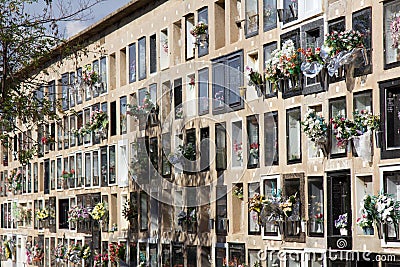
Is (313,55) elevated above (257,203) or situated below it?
above

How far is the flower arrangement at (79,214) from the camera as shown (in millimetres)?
39438

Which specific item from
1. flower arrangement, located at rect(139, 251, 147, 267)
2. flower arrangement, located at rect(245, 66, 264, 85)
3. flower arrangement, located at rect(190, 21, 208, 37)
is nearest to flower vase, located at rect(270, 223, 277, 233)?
flower arrangement, located at rect(245, 66, 264, 85)

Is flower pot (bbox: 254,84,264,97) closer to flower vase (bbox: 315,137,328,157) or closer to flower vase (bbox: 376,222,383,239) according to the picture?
flower vase (bbox: 315,137,328,157)

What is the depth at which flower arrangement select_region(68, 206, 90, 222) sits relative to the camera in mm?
39438

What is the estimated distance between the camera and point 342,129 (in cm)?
2161

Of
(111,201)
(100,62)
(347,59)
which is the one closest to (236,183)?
(347,59)

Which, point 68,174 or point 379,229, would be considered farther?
point 68,174

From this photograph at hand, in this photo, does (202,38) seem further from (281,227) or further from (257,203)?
(281,227)

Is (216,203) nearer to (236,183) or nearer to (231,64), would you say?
(236,183)

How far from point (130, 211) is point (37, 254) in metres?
13.9

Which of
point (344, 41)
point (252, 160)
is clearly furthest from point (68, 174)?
point (344, 41)

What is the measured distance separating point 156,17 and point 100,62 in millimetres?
6091

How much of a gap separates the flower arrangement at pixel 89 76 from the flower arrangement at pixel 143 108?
176 inches

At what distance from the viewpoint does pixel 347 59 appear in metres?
21.5
